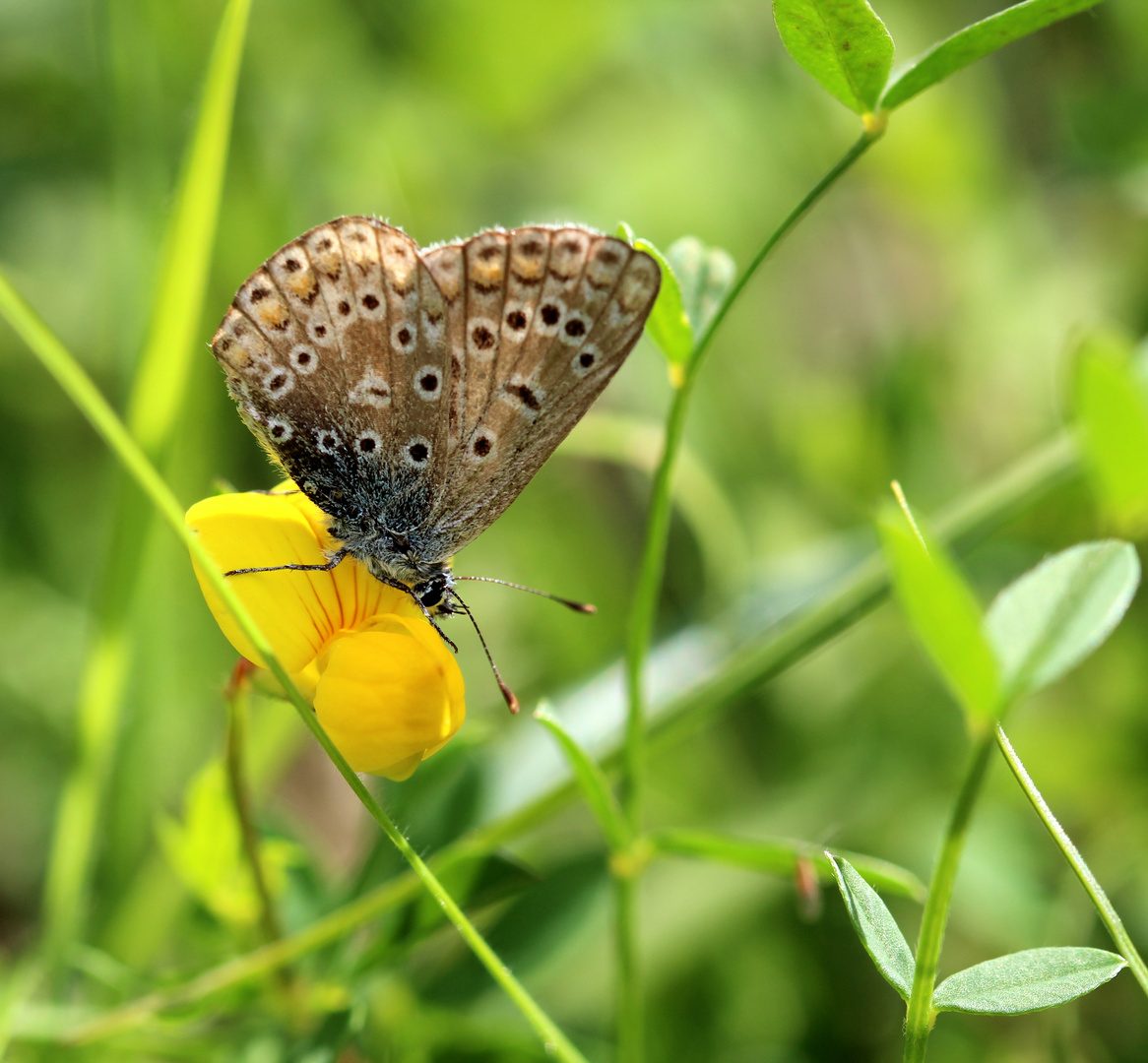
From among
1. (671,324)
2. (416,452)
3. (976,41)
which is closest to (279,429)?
(416,452)

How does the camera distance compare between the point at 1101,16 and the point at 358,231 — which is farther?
the point at 1101,16

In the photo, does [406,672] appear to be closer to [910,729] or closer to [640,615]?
[640,615]

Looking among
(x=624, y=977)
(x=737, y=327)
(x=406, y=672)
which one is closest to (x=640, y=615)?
(x=406, y=672)

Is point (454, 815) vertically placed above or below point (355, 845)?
above

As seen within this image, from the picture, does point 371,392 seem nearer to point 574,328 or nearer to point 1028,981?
point 574,328

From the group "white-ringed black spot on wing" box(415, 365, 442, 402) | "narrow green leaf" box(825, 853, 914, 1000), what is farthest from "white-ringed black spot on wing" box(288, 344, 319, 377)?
"narrow green leaf" box(825, 853, 914, 1000)

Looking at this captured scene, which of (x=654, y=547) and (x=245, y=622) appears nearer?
(x=245, y=622)
